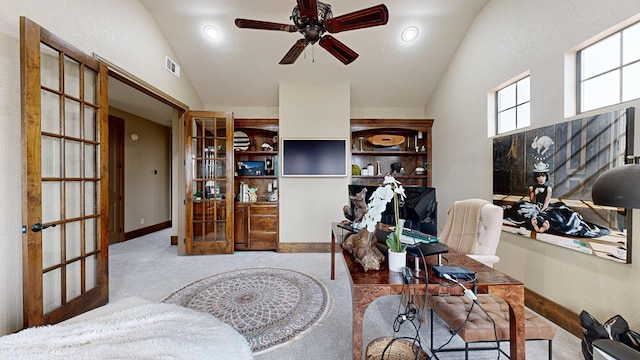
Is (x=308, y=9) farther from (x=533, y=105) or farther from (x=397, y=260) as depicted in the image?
(x=533, y=105)

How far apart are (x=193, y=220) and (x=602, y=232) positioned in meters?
4.58

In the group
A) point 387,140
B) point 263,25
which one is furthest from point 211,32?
point 387,140

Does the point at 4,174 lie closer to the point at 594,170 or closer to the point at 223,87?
the point at 223,87

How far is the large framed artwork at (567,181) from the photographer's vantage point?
5.43ft

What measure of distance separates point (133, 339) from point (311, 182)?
3.21 metres

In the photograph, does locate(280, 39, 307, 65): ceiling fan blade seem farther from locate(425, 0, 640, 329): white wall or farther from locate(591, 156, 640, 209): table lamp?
locate(591, 156, 640, 209): table lamp

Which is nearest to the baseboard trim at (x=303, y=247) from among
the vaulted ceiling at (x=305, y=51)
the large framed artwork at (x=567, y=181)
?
the large framed artwork at (x=567, y=181)

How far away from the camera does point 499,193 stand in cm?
264

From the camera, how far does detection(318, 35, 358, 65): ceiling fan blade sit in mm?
2271

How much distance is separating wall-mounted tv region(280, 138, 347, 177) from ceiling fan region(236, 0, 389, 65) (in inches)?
67.1

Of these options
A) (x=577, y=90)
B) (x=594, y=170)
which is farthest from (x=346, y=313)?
(x=577, y=90)

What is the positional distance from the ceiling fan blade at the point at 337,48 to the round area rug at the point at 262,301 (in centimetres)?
249

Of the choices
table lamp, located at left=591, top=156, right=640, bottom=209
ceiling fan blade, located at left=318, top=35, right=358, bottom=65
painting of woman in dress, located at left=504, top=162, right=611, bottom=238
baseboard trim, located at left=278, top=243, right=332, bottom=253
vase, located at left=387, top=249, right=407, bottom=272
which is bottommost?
baseboard trim, located at left=278, top=243, right=332, bottom=253

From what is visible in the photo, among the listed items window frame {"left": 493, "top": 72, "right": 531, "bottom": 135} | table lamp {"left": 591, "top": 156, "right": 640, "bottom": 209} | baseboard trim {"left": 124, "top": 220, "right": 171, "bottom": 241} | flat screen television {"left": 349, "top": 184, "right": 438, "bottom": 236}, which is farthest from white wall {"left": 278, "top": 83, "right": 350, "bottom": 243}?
baseboard trim {"left": 124, "top": 220, "right": 171, "bottom": 241}
